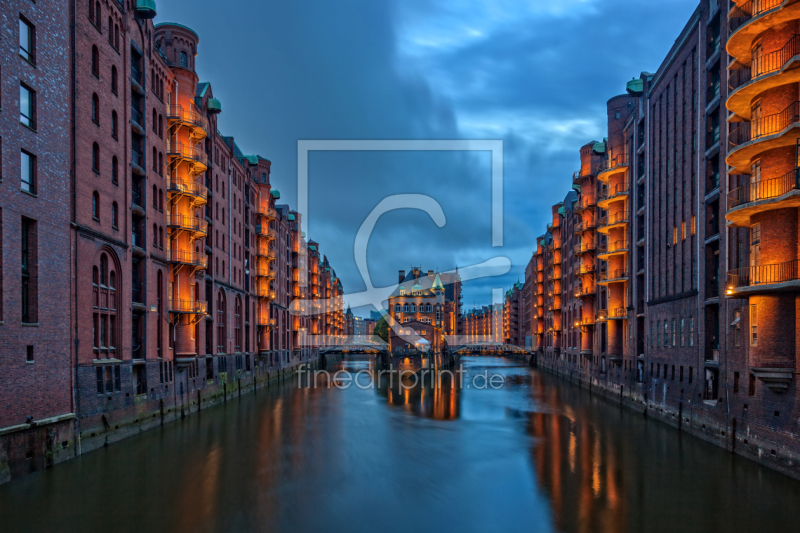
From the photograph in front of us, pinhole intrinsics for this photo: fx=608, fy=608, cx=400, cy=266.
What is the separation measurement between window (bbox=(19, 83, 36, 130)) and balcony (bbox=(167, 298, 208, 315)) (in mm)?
18599

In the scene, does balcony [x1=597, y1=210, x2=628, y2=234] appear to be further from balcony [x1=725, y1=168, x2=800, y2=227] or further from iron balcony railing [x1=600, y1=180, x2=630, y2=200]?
balcony [x1=725, y1=168, x2=800, y2=227]

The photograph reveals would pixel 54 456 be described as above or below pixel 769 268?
below

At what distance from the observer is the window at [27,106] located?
23516 mm

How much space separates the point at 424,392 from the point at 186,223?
33815 millimetres

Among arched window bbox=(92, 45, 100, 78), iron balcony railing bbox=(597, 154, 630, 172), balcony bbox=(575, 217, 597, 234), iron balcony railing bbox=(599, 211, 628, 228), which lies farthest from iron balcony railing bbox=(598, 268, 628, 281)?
arched window bbox=(92, 45, 100, 78)

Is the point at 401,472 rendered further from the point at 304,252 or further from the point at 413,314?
the point at 413,314

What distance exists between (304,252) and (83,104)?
75.0 meters

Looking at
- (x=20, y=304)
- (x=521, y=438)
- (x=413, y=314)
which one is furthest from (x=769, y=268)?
(x=413, y=314)

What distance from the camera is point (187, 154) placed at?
42031 millimetres

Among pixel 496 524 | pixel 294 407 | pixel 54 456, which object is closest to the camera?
pixel 496 524

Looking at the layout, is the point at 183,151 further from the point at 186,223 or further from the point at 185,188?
the point at 186,223

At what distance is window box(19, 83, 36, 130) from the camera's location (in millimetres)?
23516

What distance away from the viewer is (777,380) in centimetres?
2406

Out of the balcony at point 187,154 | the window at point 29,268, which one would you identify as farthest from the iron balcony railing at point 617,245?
the window at point 29,268
